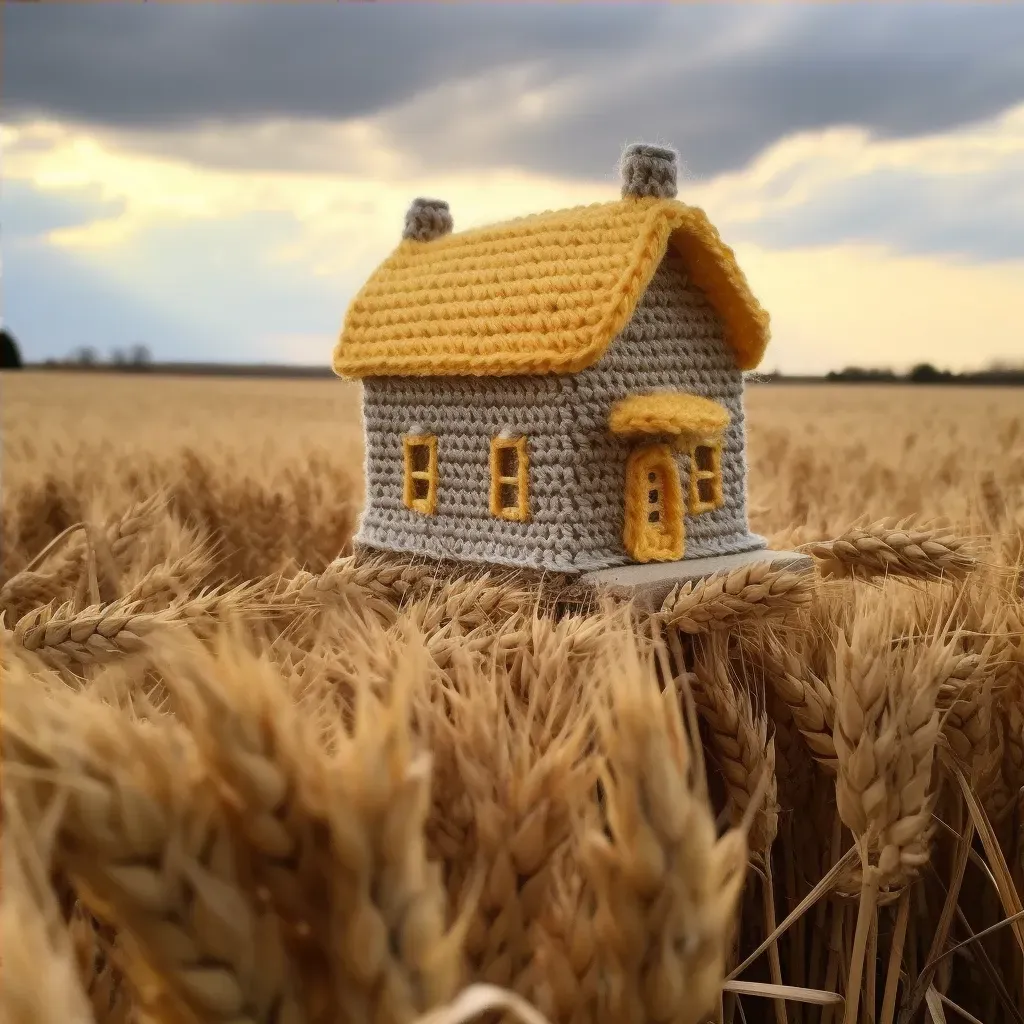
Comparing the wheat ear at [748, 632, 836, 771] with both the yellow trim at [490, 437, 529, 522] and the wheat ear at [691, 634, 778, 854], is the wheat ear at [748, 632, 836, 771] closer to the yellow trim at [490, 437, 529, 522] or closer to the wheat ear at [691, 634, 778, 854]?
the wheat ear at [691, 634, 778, 854]

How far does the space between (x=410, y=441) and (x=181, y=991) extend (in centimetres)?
146

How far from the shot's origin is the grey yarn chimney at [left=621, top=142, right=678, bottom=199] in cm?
182

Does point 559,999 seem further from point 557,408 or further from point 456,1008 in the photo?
point 557,408

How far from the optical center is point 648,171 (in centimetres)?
183

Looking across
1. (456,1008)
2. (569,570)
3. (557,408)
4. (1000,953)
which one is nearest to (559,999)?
(456,1008)

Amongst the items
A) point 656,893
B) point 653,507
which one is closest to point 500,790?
point 656,893

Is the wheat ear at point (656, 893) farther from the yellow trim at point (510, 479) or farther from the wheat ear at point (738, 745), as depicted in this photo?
the yellow trim at point (510, 479)

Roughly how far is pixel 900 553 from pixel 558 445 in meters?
0.64

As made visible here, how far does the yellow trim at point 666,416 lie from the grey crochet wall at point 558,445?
4cm

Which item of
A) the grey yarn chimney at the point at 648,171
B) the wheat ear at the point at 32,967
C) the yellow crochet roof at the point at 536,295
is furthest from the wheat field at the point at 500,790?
the grey yarn chimney at the point at 648,171

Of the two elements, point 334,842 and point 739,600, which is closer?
point 334,842

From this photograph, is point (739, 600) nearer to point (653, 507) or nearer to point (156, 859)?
point (653, 507)

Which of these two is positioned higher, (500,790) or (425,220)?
(425,220)

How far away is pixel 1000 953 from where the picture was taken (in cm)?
169
